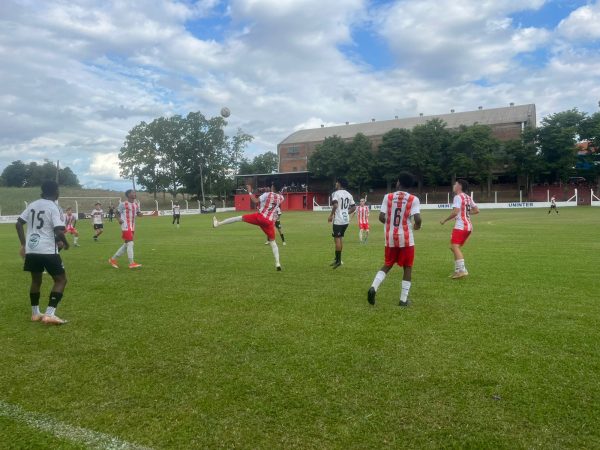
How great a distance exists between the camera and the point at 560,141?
2140 inches

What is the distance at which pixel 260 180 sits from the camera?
247 ft

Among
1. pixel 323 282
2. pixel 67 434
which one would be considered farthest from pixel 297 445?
pixel 323 282

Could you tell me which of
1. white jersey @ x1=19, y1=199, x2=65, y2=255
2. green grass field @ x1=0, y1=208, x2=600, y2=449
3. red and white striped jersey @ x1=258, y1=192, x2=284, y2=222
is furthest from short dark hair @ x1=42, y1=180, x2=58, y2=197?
red and white striped jersey @ x1=258, y1=192, x2=284, y2=222

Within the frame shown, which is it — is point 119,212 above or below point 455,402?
above

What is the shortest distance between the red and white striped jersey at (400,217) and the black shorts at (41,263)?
4.94 metres

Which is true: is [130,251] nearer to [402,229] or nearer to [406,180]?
[402,229]

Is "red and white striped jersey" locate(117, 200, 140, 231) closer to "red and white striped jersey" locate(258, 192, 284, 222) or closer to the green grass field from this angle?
the green grass field

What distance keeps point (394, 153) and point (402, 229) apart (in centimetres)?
5898

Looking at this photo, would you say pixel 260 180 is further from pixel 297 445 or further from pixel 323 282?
pixel 297 445

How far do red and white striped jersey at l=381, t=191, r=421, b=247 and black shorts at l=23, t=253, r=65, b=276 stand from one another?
194 inches

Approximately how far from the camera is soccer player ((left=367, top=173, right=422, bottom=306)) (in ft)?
22.9

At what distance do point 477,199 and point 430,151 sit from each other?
9.34 m

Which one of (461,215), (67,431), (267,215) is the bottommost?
(67,431)

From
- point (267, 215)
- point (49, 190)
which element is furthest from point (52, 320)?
point (267, 215)
